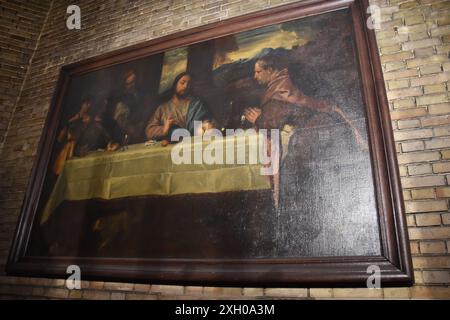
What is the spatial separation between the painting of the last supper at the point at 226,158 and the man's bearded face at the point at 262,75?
10 mm

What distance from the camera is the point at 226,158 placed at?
8.11 feet

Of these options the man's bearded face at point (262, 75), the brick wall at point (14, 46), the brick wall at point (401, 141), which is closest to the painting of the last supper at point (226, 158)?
the man's bearded face at point (262, 75)

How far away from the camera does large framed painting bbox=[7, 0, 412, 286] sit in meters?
2.01

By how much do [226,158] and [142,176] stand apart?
2.79ft

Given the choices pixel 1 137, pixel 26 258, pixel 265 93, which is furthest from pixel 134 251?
pixel 1 137

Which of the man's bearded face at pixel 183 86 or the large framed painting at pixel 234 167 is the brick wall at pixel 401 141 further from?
the man's bearded face at pixel 183 86

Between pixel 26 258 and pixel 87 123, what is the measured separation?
1.52 meters

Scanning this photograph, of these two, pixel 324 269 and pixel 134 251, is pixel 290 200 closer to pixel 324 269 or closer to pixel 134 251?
pixel 324 269

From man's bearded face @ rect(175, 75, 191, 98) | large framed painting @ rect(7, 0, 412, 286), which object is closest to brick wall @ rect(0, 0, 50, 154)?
large framed painting @ rect(7, 0, 412, 286)

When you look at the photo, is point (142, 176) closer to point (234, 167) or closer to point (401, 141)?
point (234, 167)

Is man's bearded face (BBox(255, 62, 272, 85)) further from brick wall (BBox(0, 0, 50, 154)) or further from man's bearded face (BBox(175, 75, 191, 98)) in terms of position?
brick wall (BBox(0, 0, 50, 154))

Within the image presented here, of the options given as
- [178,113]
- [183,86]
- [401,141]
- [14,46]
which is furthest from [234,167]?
[14,46]

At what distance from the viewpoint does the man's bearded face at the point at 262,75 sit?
2.65m

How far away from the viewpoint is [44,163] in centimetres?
333
